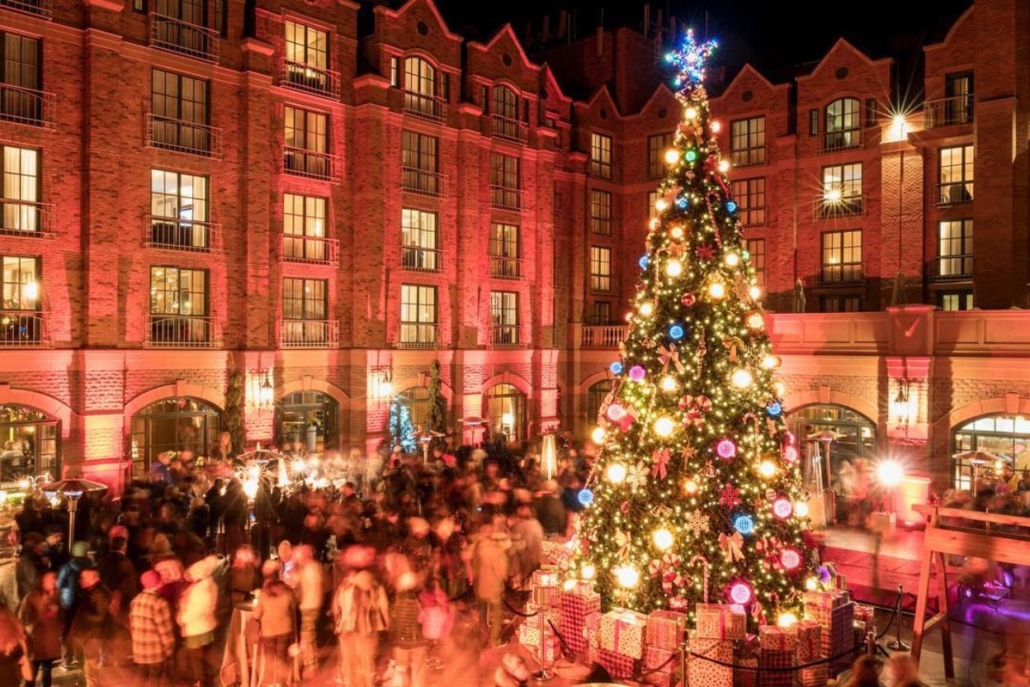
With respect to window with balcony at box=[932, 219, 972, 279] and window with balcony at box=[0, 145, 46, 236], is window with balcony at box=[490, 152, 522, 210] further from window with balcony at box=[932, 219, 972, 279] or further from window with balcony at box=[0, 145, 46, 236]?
window with balcony at box=[0, 145, 46, 236]

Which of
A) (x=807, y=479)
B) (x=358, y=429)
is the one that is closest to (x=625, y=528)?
(x=807, y=479)

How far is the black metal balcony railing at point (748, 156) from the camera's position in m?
28.0

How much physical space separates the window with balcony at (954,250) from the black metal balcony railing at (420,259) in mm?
14697

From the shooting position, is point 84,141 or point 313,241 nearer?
point 84,141

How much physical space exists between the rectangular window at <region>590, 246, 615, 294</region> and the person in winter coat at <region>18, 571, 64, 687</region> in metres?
24.5

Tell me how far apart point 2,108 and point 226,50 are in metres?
5.52

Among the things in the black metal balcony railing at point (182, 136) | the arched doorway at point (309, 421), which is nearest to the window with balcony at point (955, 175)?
the arched doorway at point (309, 421)

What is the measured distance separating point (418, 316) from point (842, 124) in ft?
47.6

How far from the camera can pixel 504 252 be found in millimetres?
28234

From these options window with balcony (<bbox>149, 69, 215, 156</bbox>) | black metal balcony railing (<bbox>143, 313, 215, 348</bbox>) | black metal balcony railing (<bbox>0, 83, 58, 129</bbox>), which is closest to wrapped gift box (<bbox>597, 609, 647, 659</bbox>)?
black metal balcony railing (<bbox>143, 313, 215, 348</bbox>)

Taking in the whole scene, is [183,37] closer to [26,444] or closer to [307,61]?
[307,61]

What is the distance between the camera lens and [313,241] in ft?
77.1

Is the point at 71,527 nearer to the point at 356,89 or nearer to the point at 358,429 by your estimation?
the point at 358,429

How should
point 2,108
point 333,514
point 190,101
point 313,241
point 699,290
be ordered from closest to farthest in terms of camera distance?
point 699,290, point 333,514, point 2,108, point 190,101, point 313,241
